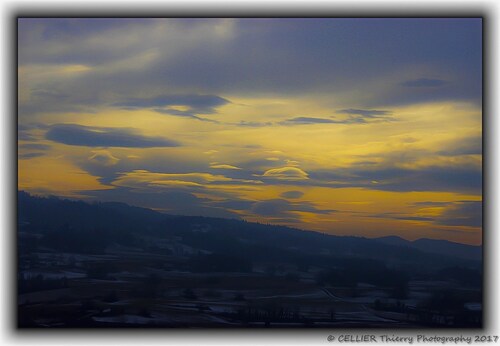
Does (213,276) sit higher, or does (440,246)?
(440,246)

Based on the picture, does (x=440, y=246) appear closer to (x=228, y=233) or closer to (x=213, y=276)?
(x=228, y=233)

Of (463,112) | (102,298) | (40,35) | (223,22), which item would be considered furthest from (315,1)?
(102,298)

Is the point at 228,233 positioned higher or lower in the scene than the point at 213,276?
higher

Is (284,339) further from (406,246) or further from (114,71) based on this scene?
(114,71)

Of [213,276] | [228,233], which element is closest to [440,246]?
[228,233]

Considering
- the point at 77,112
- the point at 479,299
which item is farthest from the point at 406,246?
the point at 77,112

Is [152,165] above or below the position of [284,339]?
above

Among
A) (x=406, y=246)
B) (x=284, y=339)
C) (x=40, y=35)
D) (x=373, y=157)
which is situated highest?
(x=40, y=35)
